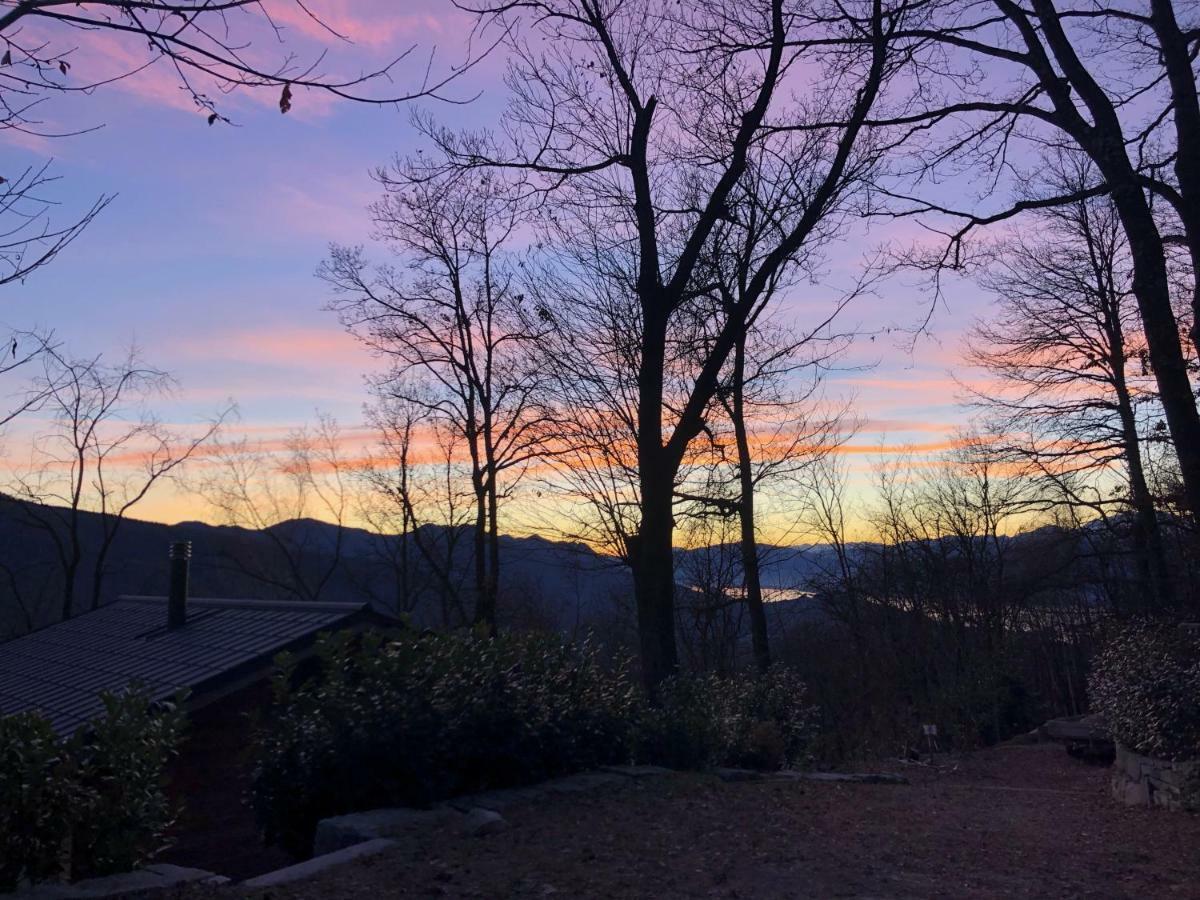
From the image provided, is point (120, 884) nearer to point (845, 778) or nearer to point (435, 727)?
point (435, 727)

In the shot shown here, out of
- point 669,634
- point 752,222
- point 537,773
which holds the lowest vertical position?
point 537,773

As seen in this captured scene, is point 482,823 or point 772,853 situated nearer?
point 772,853

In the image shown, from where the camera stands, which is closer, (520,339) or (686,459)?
(686,459)

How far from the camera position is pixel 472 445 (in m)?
31.8

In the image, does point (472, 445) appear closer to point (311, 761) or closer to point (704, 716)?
point (704, 716)

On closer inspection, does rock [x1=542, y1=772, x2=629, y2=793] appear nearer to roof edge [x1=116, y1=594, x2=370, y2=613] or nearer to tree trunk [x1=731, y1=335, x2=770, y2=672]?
roof edge [x1=116, y1=594, x2=370, y2=613]

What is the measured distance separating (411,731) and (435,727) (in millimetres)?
172

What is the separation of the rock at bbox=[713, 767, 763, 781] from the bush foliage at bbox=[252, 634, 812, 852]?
0.31m

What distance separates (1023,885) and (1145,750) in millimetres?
5106

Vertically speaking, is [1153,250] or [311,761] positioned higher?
[1153,250]

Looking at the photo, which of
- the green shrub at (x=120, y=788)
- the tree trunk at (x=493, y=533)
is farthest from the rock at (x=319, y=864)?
the tree trunk at (x=493, y=533)

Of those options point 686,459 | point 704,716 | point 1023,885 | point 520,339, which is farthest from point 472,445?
point 1023,885

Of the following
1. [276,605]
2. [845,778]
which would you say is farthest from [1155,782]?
[276,605]

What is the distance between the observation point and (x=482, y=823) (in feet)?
20.2
